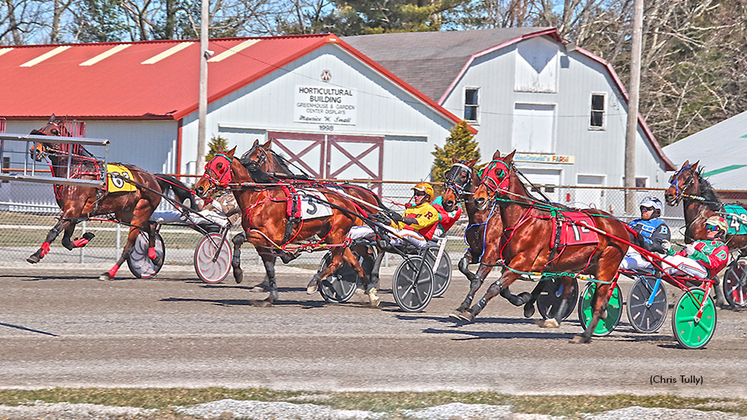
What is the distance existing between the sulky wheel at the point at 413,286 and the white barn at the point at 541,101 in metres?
27.1

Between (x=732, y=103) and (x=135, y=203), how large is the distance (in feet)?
140

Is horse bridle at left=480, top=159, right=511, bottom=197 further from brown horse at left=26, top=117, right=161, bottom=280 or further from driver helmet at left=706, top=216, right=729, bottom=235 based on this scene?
brown horse at left=26, top=117, right=161, bottom=280

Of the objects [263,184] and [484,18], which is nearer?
[263,184]

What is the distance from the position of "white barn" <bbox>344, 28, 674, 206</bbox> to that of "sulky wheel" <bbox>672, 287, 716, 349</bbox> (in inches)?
1159

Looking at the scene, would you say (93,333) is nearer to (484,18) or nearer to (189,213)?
(189,213)

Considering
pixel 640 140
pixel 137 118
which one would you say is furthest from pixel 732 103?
pixel 137 118

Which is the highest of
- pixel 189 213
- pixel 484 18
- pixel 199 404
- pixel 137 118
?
pixel 484 18

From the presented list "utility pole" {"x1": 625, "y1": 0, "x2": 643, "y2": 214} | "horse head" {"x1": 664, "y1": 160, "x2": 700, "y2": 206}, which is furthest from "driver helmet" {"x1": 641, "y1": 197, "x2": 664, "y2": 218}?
"utility pole" {"x1": 625, "y1": 0, "x2": 643, "y2": 214}

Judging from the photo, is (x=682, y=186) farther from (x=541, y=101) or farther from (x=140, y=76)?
(x=541, y=101)

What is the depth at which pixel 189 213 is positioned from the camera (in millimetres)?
16797

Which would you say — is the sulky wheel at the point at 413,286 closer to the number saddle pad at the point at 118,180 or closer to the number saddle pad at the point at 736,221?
the number saddle pad at the point at 118,180

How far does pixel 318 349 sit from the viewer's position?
10328 millimetres

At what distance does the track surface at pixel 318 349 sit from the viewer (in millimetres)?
8805

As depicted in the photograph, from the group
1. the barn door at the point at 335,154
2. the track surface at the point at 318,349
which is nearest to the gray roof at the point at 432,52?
the barn door at the point at 335,154
